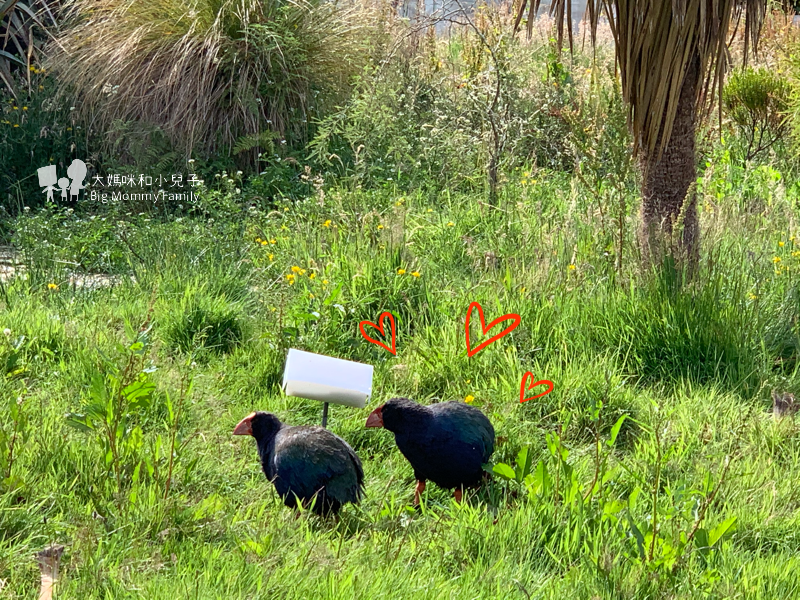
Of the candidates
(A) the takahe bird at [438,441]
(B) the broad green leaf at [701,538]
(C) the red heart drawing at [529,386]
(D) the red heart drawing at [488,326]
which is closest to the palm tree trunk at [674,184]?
(D) the red heart drawing at [488,326]

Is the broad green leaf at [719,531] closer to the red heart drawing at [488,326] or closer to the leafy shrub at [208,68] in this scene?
the red heart drawing at [488,326]

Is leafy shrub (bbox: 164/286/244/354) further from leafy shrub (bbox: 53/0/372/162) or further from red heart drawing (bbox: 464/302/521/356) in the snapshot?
leafy shrub (bbox: 53/0/372/162)

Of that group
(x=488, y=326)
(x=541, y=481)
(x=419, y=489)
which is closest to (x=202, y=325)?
(x=488, y=326)

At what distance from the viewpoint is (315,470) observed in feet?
9.04

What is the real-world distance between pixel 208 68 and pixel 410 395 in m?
4.07

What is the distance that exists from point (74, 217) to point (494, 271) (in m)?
3.23

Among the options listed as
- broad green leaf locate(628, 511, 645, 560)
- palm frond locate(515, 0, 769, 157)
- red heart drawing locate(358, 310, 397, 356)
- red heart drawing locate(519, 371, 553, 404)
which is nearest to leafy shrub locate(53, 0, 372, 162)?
red heart drawing locate(358, 310, 397, 356)

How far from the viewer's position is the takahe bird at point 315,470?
275 centimetres

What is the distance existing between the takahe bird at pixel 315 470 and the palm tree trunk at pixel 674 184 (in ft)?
6.89

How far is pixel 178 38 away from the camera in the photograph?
709 cm

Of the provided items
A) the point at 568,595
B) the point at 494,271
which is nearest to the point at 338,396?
the point at 568,595

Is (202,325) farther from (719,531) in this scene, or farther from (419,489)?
(719,531)

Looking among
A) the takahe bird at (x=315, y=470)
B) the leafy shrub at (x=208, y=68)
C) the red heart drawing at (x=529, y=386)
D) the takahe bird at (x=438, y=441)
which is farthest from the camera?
the leafy shrub at (x=208, y=68)

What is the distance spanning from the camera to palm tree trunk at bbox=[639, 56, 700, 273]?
429cm
